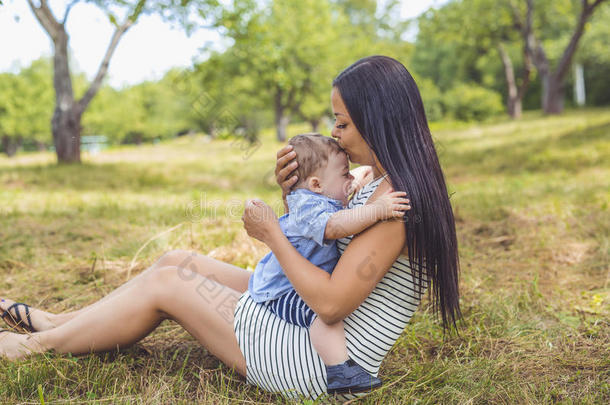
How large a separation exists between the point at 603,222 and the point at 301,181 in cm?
318

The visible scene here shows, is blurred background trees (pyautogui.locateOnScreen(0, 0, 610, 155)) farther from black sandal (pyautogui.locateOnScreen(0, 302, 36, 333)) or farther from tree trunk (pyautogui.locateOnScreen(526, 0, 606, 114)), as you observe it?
black sandal (pyautogui.locateOnScreen(0, 302, 36, 333))

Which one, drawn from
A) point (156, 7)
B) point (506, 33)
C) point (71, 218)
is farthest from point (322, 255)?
point (506, 33)

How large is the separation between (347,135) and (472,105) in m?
21.9

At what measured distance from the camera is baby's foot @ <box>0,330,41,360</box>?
192 cm

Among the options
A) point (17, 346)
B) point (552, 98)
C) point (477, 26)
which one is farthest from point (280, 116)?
point (17, 346)

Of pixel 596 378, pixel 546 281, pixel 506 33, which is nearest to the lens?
pixel 596 378

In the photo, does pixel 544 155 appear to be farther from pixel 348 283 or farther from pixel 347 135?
pixel 348 283

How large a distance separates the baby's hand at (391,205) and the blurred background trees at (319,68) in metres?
1.27

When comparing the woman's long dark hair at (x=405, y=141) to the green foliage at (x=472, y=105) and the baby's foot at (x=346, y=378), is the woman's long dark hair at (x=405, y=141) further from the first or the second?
the green foliage at (x=472, y=105)

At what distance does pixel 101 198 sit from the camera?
581cm

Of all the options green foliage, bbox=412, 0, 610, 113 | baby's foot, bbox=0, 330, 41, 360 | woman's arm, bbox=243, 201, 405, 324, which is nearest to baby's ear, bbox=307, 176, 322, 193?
woman's arm, bbox=243, 201, 405, 324

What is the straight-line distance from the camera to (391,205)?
148cm

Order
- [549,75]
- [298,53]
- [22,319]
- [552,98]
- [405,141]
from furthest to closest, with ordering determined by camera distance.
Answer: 1. [298,53]
2. [549,75]
3. [552,98]
4. [22,319]
5. [405,141]

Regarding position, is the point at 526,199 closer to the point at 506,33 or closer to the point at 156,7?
the point at 156,7
